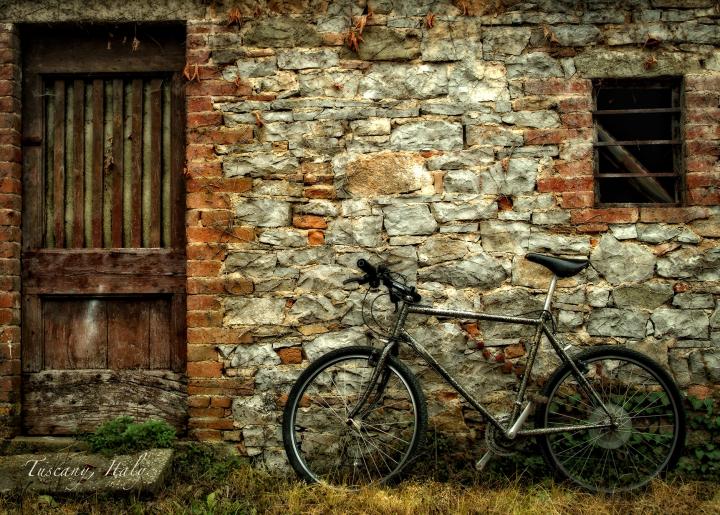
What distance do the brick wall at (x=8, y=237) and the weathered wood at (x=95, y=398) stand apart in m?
0.15

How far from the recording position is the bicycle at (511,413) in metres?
3.53

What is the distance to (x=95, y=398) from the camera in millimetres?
4078

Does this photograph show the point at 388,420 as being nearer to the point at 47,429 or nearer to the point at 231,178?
the point at 231,178

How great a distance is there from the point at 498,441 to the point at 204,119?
2527mm

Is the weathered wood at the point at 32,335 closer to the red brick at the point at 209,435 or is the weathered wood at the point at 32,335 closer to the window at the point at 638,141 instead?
the red brick at the point at 209,435

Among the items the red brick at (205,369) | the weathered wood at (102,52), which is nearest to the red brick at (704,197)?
the red brick at (205,369)

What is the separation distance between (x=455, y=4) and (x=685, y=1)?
4.51 feet

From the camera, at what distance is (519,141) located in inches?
153

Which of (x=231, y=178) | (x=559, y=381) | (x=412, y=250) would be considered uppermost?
(x=231, y=178)

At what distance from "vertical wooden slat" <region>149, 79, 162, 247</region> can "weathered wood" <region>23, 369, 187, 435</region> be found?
2.86 ft

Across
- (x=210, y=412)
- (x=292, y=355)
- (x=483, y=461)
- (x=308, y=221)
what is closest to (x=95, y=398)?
(x=210, y=412)

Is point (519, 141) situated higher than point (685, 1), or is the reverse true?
point (685, 1)

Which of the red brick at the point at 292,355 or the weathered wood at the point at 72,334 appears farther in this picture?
the weathered wood at the point at 72,334

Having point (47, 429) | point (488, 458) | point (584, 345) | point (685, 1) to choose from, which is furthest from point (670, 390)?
point (47, 429)
